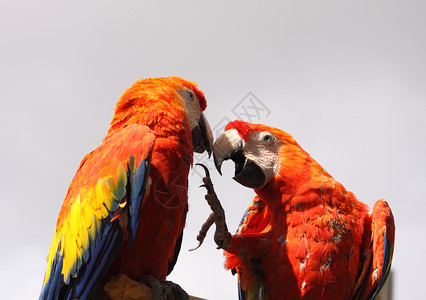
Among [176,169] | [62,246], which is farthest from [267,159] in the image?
[62,246]

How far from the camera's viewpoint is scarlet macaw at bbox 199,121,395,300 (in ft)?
11.0

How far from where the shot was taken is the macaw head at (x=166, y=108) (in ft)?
10.3

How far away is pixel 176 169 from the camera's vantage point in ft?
10.0

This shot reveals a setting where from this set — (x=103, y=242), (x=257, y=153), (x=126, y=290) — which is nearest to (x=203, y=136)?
(x=257, y=153)

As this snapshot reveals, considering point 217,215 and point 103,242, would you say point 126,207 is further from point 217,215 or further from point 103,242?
point 217,215

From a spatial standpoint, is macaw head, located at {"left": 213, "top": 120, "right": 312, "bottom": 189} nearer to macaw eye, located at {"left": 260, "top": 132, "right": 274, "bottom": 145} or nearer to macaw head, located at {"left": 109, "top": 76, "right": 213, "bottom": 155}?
macaw eye, located at {"left": 260, "top": 132, "right": 274, "bottom": 145}

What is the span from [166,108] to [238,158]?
0.84 m

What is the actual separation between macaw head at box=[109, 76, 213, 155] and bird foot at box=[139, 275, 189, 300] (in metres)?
0.85

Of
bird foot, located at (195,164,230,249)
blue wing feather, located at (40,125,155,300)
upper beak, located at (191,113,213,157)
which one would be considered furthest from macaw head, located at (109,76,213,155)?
bird foot, located at (195,164,230,249)

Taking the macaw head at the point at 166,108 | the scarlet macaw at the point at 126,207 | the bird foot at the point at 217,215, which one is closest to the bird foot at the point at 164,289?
the scarlet macaw at the point at 126,207

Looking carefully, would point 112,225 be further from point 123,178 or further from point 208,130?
point 208,130

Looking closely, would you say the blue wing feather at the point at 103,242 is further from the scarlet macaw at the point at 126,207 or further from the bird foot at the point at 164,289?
the bird foot at the point at 164,289

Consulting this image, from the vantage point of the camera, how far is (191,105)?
3602 mm

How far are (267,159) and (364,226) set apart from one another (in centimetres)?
81
